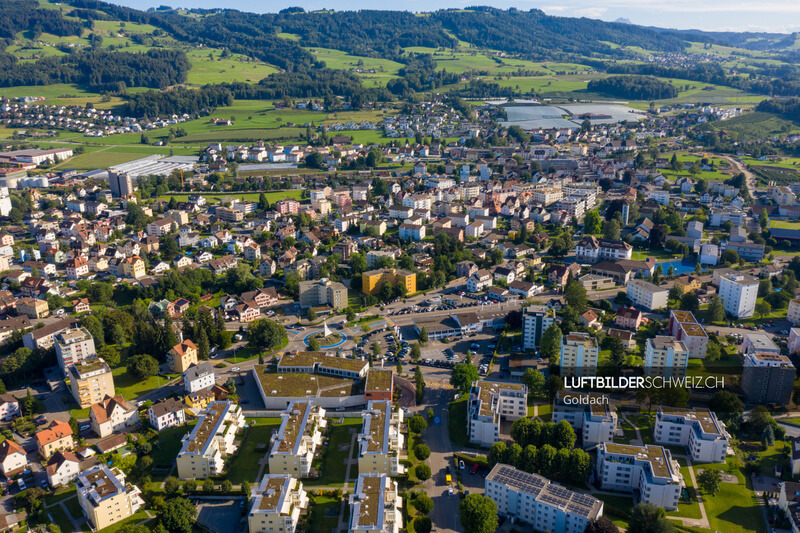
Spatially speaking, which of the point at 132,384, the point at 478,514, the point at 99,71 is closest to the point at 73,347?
the point at 132,384

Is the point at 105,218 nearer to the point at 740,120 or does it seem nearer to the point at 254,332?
the point at 254,332

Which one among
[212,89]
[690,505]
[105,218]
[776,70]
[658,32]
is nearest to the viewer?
[690,505]

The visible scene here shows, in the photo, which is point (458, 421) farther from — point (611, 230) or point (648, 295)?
point (611, 230)

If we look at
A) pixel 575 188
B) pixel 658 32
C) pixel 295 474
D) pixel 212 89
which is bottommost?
pixel 295 474

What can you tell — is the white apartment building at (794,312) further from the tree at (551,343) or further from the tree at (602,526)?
the tree at (602,526)

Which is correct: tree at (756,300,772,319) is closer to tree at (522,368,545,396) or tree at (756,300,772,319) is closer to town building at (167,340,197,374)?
tree at (522,368,545,396)

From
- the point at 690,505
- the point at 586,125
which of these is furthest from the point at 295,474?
the point at 586,125
